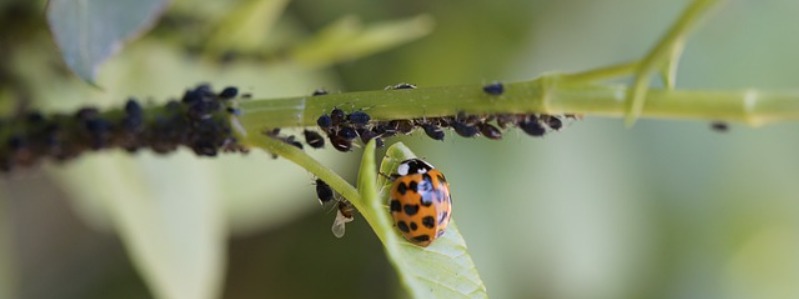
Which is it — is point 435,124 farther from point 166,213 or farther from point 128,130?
point 166,213

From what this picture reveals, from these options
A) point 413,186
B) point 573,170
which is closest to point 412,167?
point 413,186

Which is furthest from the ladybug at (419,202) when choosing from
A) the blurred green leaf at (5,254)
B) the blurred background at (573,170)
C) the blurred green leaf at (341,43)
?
the blurred green leaf at (5,254)

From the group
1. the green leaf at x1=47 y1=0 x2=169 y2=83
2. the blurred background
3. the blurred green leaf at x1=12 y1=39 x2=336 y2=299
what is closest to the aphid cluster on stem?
the green leaf at x1=47 y1=0 x2=169 y2=83

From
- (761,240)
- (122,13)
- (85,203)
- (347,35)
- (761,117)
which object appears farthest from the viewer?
(761,240)

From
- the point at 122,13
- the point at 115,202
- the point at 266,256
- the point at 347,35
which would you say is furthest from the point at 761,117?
the point at 266,256

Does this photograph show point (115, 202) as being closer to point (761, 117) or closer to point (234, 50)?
point (234, 50)

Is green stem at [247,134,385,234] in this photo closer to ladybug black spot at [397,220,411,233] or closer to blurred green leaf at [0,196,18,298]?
ladybug black spot at [397,220,411,233]
